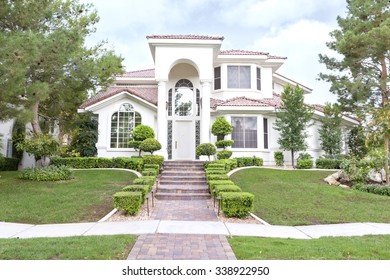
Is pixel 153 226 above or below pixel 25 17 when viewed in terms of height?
below

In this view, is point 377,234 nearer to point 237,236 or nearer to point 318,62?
point 237,236

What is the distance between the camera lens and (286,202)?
11680mm

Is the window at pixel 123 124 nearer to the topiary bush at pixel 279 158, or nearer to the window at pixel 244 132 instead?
the window at pixel 244 132

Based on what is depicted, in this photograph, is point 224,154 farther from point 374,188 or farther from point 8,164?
point 8,164

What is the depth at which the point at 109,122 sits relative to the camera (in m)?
20.8

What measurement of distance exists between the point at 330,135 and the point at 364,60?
17.2ft

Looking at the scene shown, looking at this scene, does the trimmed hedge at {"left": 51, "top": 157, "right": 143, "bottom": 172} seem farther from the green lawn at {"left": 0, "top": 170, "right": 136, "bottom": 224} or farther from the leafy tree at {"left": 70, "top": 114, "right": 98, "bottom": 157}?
the green lawn at {"left": 0, "top": 170, "right": 136, "bottom": 224}

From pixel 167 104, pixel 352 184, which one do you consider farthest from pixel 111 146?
pixel 352 184

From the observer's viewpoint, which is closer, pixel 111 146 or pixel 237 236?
pixel 237 236

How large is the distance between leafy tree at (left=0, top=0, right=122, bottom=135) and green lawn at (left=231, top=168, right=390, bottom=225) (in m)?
10.1

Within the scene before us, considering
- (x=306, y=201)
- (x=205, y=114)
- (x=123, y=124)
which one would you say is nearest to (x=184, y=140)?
(x=205, y=114)

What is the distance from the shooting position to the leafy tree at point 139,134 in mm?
19141

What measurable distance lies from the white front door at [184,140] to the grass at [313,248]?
47.9ft

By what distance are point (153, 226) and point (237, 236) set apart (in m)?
2.41
